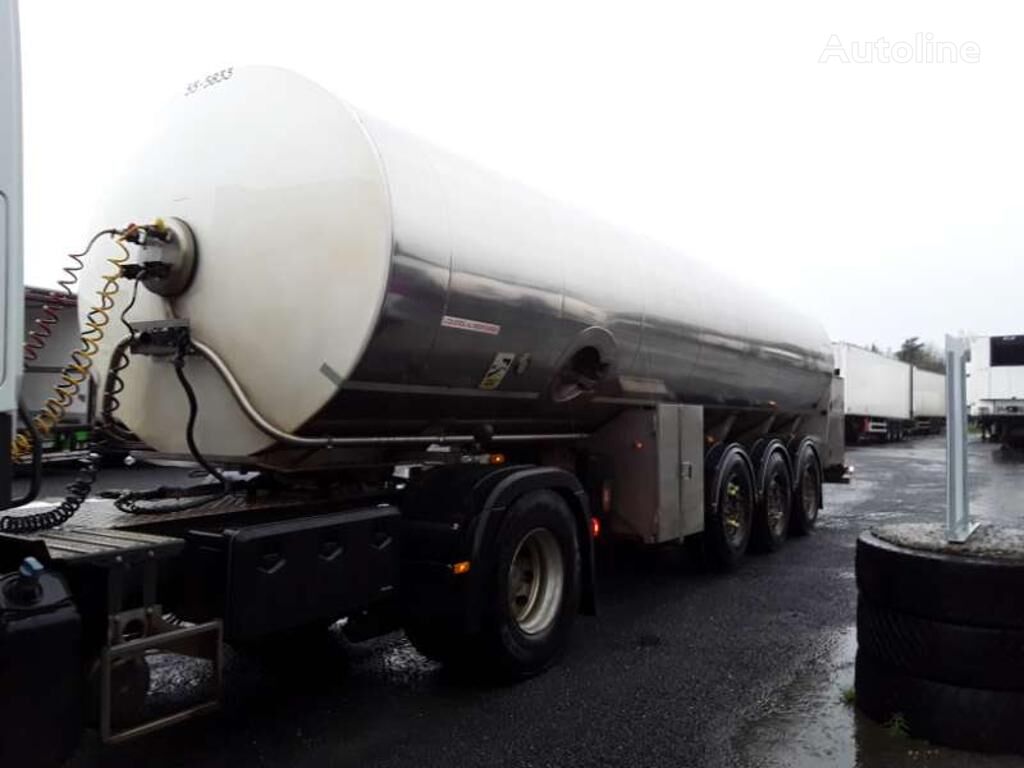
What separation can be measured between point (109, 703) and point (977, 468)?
24.2 meters

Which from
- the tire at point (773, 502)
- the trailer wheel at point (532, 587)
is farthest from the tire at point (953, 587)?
the tire at point (773, 502)

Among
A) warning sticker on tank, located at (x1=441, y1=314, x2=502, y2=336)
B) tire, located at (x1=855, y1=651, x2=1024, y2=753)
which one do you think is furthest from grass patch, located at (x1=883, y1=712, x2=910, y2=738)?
warning sticker on tank, located at (x1=441, y1=314, x2=502, y2=336)

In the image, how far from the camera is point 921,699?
4.06 metres

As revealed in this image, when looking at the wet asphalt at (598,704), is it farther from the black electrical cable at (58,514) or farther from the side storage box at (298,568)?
the black electrical cable at (58,514)

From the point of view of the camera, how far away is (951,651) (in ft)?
13.0

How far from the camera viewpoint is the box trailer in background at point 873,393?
3367 centimetres

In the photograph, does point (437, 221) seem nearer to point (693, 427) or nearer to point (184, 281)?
point (184, 281)

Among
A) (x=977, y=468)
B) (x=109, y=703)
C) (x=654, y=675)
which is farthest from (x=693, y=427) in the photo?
(x=977, y=468)

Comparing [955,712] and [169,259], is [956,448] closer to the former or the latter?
[955,712]

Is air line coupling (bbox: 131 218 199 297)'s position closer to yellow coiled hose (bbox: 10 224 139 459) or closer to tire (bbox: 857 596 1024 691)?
yellow coiled hose (bbox: 10 224 139 459)

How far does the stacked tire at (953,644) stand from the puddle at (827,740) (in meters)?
0.10

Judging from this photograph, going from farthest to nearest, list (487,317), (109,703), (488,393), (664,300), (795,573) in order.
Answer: (795,573) < (664,300) < (488,393) < (487,317) < (109,703)

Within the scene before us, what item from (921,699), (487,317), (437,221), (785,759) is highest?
(437,221)

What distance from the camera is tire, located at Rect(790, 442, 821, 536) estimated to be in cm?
1034
